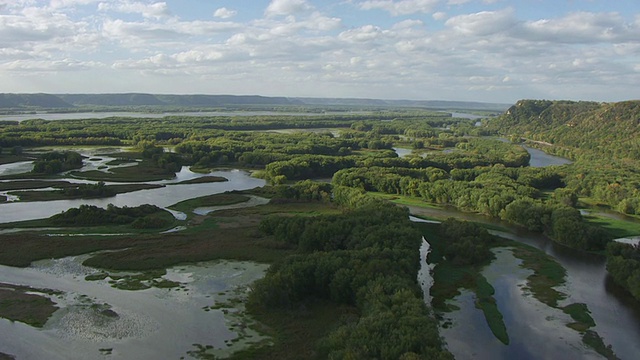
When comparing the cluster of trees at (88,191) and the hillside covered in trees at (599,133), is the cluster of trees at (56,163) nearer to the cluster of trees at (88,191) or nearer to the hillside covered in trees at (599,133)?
the cluster of trees at (88,191)

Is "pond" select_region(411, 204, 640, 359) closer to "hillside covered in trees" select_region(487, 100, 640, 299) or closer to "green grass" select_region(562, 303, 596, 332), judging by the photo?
"green grass" select_region(562, 303, 596, 332)

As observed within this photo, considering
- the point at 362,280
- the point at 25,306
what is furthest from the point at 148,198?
the point at 362,280

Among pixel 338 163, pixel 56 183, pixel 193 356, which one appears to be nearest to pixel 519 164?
pixel 338 163

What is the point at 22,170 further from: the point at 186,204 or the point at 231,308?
the point at 231,308


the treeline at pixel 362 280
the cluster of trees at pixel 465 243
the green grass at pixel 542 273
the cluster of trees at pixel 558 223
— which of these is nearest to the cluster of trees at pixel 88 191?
the treeline at pixel 362 280

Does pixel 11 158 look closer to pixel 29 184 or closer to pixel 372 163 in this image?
pixel 29 184

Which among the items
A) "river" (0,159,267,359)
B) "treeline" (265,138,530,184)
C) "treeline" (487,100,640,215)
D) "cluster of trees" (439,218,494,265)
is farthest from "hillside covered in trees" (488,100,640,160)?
"river" (0,159,267,359)
